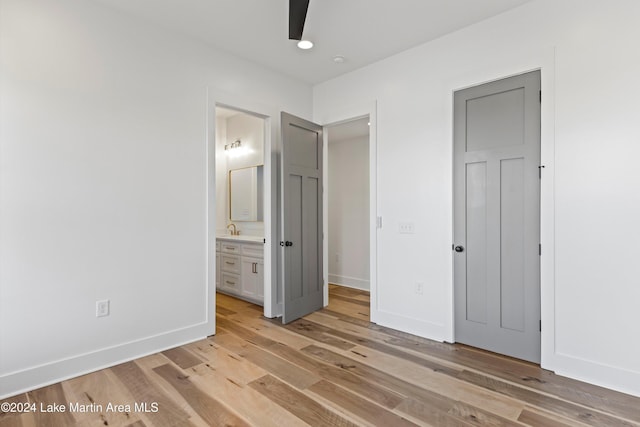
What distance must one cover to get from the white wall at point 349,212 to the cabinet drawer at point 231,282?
1.81 metres

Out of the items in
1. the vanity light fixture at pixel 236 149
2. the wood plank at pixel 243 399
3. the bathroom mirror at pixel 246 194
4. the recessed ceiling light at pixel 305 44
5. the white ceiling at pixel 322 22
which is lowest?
the wood plank at pixel 243 399

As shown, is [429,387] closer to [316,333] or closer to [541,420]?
[541,420]

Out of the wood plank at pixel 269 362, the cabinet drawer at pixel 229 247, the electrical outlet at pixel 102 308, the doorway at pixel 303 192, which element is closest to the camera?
the wood plank at pixel 269 362

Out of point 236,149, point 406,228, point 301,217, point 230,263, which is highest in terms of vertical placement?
point 236,149

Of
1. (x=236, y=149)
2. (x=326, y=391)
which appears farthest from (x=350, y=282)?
(x=326, y=391)

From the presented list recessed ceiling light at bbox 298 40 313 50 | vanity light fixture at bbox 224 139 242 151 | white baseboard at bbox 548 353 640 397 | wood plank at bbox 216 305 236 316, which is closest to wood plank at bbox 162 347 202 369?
wood plank at bbox 216 305 236 316

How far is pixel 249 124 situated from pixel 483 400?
14.7ft

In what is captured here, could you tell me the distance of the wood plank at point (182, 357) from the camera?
2654 millimetres

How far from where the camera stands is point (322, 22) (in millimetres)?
2879

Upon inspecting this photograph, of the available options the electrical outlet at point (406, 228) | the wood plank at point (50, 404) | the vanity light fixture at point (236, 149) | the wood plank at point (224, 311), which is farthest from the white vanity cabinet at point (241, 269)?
the wood plank at point (50, 404)

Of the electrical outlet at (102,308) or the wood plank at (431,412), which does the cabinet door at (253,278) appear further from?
the wood plank at (431,412)

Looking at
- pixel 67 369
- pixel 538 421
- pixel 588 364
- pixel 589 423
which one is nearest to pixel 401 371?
pixel 538 421

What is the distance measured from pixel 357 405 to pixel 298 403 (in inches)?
14.3

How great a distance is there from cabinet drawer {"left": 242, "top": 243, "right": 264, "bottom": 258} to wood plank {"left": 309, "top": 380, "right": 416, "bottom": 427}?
81.5 inches
